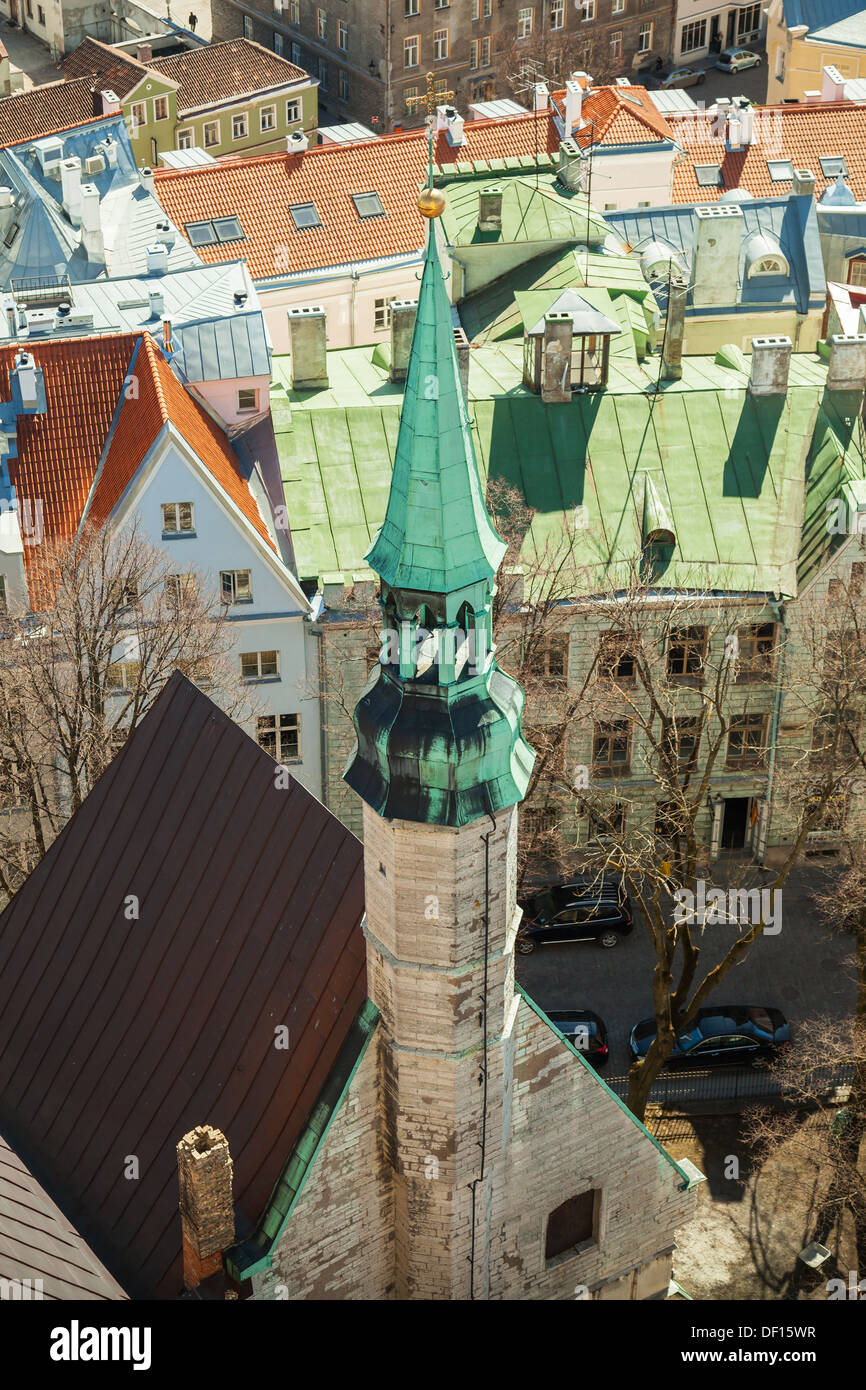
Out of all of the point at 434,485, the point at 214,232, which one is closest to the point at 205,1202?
the point at 434,485

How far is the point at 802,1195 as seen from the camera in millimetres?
53875

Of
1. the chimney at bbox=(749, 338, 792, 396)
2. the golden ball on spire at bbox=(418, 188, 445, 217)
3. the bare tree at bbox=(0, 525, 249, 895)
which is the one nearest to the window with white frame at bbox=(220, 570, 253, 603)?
the bare tree at bbox=(0, 525, 249, 895)

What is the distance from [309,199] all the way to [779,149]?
21.4 metres

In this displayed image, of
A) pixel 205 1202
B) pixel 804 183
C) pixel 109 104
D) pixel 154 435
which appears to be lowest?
pixel 205 1202

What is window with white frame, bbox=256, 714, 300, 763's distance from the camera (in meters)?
61.9

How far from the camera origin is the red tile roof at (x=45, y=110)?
347ft

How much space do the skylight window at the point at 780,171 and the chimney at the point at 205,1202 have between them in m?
65.3

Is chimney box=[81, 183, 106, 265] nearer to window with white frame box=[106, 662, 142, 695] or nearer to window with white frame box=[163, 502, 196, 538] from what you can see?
window with white frame box=[163, 502, 196, 538]

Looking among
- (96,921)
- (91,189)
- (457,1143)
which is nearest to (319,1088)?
(457,1143)

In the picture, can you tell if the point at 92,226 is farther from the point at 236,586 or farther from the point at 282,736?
the point at 282,736

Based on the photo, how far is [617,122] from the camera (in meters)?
92.6

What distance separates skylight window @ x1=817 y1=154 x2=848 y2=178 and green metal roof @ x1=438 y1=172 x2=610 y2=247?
17.4m

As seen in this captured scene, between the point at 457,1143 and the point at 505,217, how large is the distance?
4748cm
